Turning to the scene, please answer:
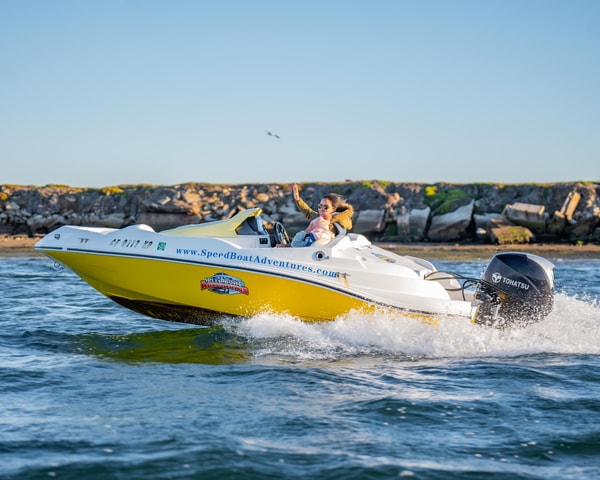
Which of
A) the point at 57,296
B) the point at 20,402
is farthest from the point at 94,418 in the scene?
the point at 57,296

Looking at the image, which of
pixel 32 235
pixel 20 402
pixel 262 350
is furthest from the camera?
pixel 32 235

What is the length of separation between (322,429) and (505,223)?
22012 millimetres

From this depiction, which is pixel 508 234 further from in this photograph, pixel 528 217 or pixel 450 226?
pixel 450 226

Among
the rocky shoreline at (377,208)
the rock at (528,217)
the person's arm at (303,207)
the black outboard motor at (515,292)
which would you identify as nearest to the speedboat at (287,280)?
the black outboard motor at (515,292)

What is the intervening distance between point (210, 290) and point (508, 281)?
11.9 ft

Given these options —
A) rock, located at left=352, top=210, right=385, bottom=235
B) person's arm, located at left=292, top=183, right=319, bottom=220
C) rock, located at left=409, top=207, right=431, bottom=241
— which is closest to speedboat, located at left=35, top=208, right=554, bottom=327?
person's arm, located at left=292, top=183, right=319, bottom=220

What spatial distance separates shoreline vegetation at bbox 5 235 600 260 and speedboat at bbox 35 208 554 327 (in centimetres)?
1388

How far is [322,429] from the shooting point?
20.2 feet

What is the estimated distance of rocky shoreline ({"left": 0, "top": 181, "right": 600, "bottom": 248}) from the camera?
27.2 metres

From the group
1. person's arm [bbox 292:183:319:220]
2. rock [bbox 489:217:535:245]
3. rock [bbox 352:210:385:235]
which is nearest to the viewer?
person's arm [bbox 292:183:319:220]

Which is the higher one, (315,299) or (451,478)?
(315,299)

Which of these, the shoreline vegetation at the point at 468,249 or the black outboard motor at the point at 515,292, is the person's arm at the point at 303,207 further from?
the shoreline vegetation at the point at 468,249

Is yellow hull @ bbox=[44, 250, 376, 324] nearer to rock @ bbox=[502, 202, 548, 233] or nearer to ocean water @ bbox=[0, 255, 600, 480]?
ocean water @ bbox=[0, 255, 600, 480]

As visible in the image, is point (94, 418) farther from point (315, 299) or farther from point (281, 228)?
point (281, 228)
